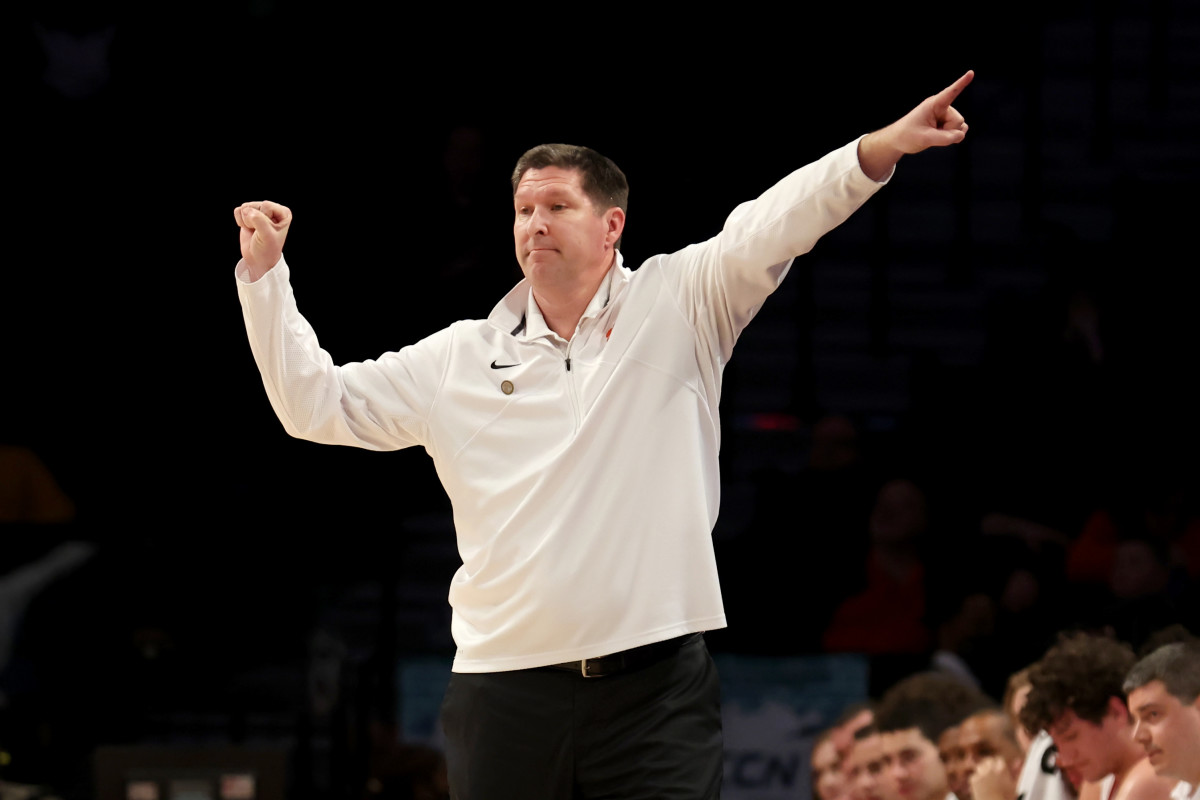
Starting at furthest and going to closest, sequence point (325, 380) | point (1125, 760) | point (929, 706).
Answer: point (929, 706)
point (1125, 760)
point (325, 380)

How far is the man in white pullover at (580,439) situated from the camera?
8.82 ft

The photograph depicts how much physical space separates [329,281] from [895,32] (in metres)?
3.50

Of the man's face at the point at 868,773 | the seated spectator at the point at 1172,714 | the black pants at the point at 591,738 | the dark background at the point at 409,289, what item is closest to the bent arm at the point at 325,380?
the black pants at the point at 591,738

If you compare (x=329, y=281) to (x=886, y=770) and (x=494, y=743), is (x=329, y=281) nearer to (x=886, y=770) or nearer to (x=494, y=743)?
→ (x=886, y=770)

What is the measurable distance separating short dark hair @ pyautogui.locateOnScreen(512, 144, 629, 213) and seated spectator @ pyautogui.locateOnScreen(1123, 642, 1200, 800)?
1.60m

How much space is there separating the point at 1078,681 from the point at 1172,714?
642 millimetres

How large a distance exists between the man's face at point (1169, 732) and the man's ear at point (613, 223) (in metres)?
1.57

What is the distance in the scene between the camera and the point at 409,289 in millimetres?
7316

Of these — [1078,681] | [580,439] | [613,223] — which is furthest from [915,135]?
[1078,681]

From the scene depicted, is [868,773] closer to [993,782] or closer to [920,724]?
[920,724]

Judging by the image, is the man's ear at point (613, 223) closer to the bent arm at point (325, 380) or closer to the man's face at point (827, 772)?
the bent arm at point (325, 380)

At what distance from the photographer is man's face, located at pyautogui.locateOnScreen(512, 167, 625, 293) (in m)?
2.90

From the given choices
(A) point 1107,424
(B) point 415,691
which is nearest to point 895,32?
(A) point 1107,424

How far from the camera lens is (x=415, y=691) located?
6.54 m
